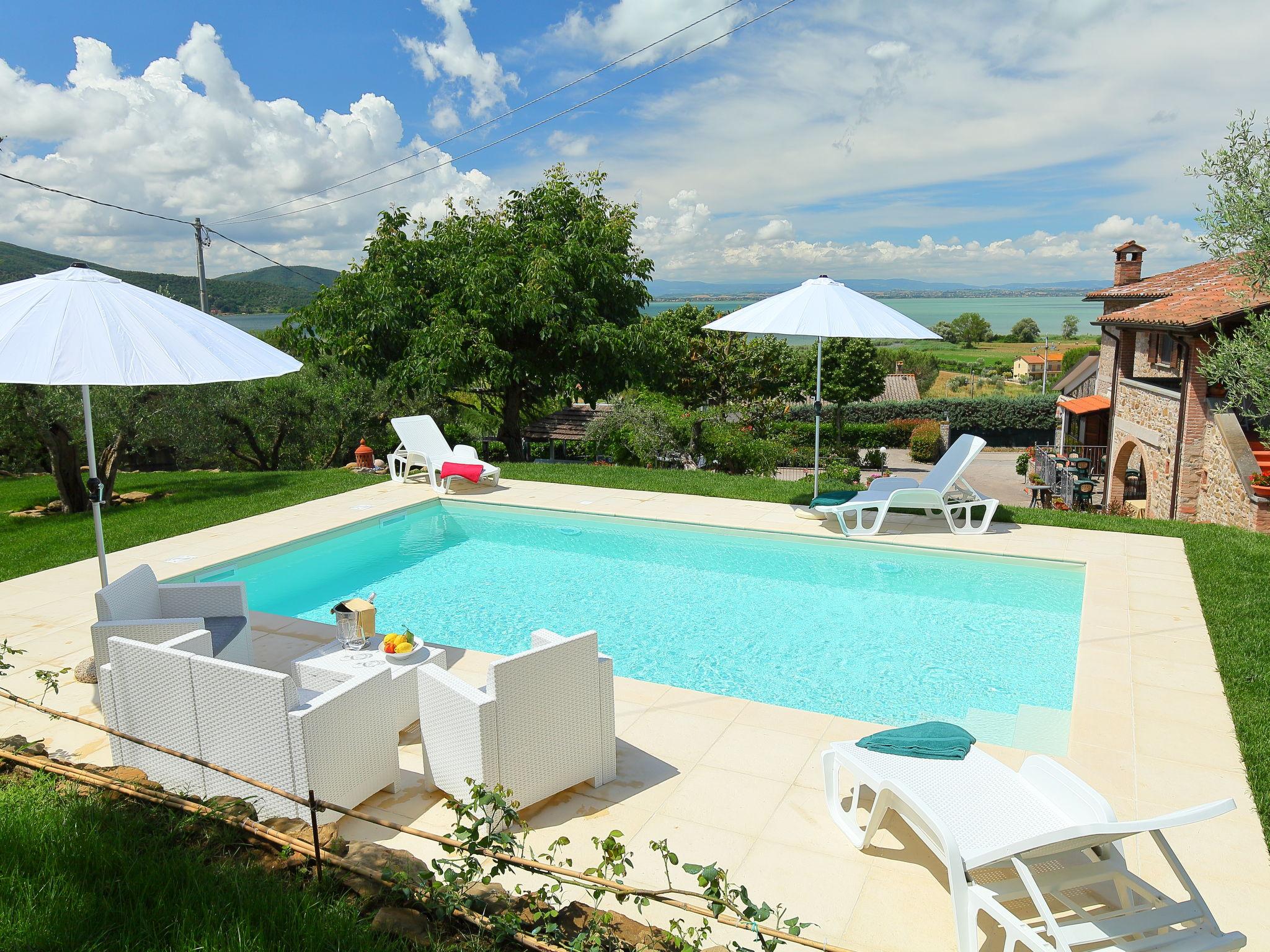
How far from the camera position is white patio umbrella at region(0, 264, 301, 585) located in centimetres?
438

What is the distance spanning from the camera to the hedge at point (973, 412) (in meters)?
43.8

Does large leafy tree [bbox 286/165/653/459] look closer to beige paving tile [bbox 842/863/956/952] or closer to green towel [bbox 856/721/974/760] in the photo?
green towel [bbox 856/721/974/760]

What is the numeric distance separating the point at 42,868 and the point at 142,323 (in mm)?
3123

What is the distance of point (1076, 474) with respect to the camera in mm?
21344

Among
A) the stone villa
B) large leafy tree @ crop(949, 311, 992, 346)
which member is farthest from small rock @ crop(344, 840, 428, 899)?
large leafy tree @ crop(949, 311, 992, 346)

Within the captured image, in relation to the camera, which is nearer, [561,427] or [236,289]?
[561,427]

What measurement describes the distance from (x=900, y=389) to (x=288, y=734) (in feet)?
176

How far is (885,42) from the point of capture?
1450 centimetres

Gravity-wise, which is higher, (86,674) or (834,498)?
(834,498)

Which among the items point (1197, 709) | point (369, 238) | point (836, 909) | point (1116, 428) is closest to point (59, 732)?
point (836, 909)

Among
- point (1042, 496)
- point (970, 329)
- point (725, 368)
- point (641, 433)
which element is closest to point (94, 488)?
point (641, 433)

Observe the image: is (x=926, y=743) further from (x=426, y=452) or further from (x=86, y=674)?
(x=426, y=452)

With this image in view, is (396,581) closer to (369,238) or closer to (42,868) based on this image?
(42,868)

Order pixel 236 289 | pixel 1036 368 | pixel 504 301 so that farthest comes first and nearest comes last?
pixel 1036 368, pixel 236 289, pixel 504 301
